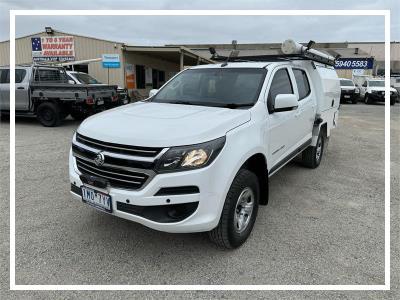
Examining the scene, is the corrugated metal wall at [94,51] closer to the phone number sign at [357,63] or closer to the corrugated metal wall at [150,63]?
the corrugated metal wall at [150,63]

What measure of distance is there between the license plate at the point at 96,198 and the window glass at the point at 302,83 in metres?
3.29

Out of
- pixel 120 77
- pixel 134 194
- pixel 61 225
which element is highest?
pixel 120 77

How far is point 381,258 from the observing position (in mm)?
3193

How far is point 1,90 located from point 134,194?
10.7 metres

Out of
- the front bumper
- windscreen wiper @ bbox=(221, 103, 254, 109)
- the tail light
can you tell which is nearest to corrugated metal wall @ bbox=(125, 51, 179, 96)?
the tail light

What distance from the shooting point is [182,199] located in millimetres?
2689

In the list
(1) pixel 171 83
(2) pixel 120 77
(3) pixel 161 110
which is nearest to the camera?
Answer: (3) pixel 161 110

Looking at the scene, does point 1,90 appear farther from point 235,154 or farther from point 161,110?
point 235,154

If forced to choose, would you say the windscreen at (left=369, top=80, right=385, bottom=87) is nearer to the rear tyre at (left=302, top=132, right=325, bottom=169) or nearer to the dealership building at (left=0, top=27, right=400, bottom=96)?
the dealership building at (left=0, top=27, right=400, bottom=96)

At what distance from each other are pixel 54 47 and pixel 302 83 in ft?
59.8

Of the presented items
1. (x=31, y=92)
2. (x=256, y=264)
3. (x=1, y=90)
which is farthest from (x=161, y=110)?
(x=1, y=90)

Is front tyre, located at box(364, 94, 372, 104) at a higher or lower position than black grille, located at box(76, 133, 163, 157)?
higher

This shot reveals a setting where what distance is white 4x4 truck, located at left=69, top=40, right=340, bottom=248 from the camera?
106 inches

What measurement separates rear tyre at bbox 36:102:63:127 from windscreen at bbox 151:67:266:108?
23.3 feet
